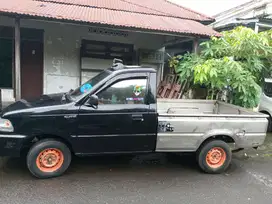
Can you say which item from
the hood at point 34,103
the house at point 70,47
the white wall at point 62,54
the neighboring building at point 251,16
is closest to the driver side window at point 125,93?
the hood at point 34,103

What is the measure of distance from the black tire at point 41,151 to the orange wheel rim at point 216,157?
251 centimetres

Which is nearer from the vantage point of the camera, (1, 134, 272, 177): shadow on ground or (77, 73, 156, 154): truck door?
(77, 73, 156, 154): truck door

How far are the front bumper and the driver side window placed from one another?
1.34 metres

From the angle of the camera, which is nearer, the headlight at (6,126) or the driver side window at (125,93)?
the headlight at (6,126)

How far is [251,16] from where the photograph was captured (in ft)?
36.0

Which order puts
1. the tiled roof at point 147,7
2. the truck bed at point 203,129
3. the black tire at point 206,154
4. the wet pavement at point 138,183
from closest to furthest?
the wet pavement at point 138,183 → the truck bed at point 203,129 → the black tire at point 206,154 → the tiled roof at point 147,7

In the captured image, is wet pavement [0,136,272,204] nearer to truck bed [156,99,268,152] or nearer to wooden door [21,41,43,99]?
truck bed [156,99,268,152]

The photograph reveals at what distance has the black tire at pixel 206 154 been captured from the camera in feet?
→ 14.6

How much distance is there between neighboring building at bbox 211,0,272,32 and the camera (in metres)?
9.14

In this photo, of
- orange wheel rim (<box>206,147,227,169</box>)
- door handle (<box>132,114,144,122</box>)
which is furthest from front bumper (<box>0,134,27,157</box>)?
orange wheel rim (<box>206,147,227,169</box>)

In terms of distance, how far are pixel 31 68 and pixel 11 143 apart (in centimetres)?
594

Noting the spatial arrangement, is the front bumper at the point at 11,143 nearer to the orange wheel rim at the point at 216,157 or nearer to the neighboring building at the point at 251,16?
the orange wheel rim at the point at 216,157

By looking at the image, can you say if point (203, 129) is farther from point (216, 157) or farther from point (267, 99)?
point (267, 99)

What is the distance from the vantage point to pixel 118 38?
31.7 ft
